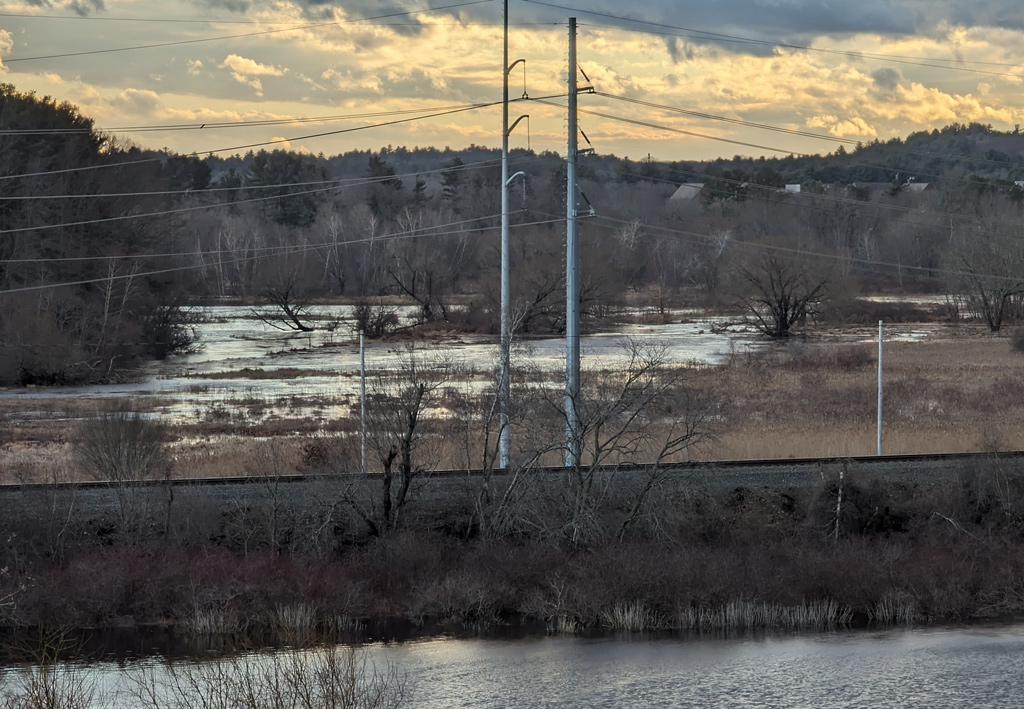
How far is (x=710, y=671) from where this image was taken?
59.7 ft

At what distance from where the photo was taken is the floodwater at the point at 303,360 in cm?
4147

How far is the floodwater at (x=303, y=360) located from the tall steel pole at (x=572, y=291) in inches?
220

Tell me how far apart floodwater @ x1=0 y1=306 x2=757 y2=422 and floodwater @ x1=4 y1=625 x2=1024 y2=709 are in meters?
11.8

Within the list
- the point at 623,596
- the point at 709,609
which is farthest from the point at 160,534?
the point at 709,609

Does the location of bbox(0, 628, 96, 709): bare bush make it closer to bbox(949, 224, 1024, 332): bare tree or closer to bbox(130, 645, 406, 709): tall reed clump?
bbox(130, 645, 406, 709): tall reed clump

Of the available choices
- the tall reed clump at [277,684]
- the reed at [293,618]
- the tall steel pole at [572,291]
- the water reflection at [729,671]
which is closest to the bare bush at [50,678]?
the tall reed clump at [277,684]

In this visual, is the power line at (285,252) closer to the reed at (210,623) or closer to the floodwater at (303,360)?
the floodwater at (303,360)

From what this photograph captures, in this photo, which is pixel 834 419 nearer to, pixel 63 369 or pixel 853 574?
pixel 853 574

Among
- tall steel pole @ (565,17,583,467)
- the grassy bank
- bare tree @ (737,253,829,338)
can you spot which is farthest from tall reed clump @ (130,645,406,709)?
bare tree @ (737,253,829,338)

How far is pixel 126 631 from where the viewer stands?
67.2 ft

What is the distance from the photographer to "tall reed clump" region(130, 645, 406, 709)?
38.3 feet

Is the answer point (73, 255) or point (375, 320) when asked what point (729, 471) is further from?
point (375, 320)

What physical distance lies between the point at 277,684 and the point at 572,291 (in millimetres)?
14333

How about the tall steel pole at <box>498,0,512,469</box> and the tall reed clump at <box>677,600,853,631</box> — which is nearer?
the tall reed clump at <box>677,600,853,631</box>
